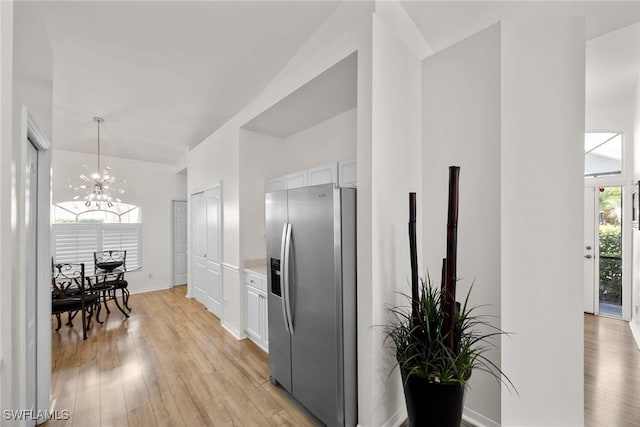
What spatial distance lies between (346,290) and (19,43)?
228 cm

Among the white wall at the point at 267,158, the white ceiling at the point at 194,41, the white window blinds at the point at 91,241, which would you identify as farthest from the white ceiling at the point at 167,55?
the white window blinds at the point at 91,241

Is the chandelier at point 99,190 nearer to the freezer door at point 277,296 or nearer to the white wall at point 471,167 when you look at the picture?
the freezer door at point 277,296

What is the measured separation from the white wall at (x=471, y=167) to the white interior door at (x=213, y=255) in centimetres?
303

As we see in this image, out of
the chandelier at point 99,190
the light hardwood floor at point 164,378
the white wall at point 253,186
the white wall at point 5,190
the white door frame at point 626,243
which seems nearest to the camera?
the white wall at point 5,190

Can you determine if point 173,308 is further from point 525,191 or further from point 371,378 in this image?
point 525,191

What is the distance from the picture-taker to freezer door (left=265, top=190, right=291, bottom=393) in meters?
2.19

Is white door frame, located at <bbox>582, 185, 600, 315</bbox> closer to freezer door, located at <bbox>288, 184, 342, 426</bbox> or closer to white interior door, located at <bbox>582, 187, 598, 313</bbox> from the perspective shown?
white interior door, located at <bbox>582, 187, 598, 313</bbox>

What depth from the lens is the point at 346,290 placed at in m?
1.79

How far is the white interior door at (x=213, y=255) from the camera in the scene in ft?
13.0

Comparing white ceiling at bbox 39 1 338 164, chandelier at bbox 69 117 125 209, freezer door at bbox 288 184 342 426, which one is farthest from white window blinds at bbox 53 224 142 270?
freezer door at bbox 288 184 342 426

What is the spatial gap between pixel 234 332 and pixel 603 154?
578cm

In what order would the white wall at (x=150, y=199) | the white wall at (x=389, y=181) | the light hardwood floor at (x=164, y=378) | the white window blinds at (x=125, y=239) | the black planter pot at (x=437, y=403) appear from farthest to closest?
the white wall at (x=150, y=199) < the white window blinds at (x=125, y=239) < the light hardwood floor at (x=164, y=378) < the white wall at (x=389, y=181) < the black planter pot at (x=437, y=403)

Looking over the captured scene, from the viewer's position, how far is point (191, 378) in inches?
95.5

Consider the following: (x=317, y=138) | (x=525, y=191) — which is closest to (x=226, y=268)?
(x=317, y=138)
